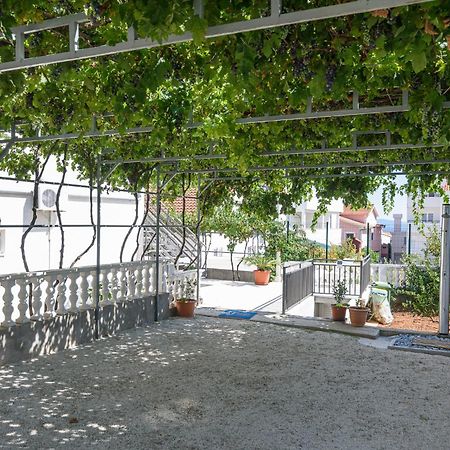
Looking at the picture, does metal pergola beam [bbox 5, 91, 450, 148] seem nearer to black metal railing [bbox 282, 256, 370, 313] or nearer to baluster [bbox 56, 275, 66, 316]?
baluster [bbox 56, 275, 66, 316]

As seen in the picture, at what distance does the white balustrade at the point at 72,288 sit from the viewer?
247 inches

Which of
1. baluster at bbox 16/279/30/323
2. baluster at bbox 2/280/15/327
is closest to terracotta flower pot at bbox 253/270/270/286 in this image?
baluster at bbox 16/279/30/323

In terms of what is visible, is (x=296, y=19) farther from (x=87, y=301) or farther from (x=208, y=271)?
(x=208, y=271)

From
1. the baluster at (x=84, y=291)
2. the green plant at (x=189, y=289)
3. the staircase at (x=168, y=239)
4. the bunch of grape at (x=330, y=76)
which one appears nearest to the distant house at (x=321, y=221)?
the staircase at (x=168, y=239)

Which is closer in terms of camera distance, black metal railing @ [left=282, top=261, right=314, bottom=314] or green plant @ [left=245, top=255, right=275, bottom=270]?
black metal railing @ [left=282, top=261, right=314, bottom=314]

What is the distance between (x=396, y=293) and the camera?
11500 mm

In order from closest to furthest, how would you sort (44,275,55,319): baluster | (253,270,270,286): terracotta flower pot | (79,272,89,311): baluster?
(44,275,55,319): baluster < (79,272,89,311): baluster < (253,270,270,286): terracotta flower pot

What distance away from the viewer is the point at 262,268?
1514 centimetres

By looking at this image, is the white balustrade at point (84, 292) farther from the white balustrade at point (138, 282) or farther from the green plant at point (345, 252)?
the green plant at point (345, 252)

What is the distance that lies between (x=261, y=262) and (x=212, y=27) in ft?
42.2

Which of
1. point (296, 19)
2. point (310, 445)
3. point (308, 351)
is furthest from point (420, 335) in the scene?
point (296, 19)

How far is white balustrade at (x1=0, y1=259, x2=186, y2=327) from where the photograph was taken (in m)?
6.26

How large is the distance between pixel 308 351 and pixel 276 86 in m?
3.94

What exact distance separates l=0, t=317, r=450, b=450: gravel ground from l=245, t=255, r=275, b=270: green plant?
25.1 feet
